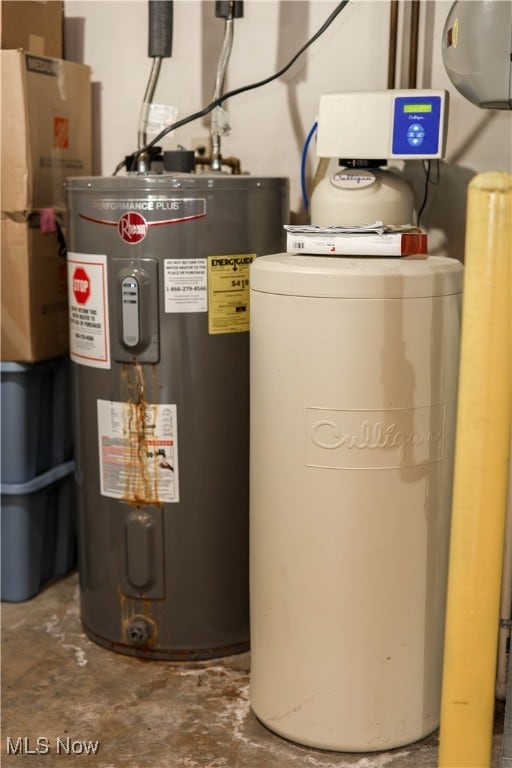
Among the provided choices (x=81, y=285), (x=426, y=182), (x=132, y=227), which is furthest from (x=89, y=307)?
(x=426, y=182)

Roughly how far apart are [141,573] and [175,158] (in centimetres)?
88

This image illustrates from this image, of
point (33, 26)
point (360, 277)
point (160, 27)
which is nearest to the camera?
point (360, 277)

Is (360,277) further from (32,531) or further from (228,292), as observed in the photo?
(32,531)

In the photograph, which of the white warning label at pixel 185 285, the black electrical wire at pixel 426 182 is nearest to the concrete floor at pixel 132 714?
the white warning label at pixel 185 285

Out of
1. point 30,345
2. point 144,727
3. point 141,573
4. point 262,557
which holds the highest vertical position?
point 30,345

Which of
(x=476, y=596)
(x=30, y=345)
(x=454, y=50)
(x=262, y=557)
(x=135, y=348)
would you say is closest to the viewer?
(x=476, y=596)

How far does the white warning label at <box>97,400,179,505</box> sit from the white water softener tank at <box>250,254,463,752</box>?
0.27m

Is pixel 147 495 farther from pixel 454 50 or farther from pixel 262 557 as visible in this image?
pixel 454 50

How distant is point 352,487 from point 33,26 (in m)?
1.38

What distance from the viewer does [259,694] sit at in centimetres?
178

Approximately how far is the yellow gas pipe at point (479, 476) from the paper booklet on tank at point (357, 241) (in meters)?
0.44

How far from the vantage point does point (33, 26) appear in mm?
2238

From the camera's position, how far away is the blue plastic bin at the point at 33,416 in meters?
2.21

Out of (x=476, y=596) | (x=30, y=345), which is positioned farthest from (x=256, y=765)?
(x=30, y=345)
